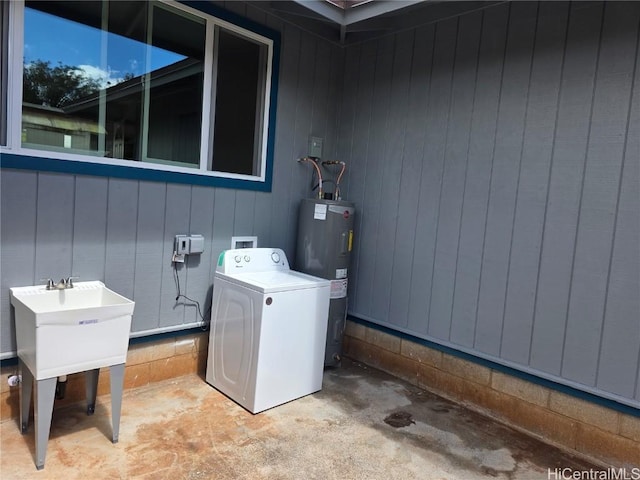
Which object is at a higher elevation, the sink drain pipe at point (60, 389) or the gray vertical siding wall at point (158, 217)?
the gray vertical siding wall at point (158, 217)

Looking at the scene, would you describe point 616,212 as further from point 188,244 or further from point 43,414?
point 43,414

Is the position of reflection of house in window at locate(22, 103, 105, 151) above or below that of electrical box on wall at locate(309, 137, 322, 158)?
below

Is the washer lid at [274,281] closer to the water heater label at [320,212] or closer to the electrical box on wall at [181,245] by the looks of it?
the electrical box on wall at [181,245]

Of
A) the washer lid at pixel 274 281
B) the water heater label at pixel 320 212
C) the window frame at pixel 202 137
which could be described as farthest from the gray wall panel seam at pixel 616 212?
the window frame at pixel 202 137

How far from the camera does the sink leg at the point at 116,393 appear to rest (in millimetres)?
2051

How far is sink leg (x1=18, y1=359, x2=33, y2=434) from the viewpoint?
2.03m

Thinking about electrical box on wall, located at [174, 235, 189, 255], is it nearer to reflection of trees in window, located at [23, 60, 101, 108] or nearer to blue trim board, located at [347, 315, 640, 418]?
reflection of trees in window, located at [23, 60, 101, 108]

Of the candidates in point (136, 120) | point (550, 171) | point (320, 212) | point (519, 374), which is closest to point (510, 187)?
point (550, 171)

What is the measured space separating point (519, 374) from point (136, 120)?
9.35 feet

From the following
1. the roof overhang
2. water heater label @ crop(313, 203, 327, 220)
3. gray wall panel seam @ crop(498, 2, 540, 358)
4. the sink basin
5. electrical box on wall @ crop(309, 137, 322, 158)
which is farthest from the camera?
electrical box on wall @ crop(309, 137, 322, 158)

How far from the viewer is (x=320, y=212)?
10.1ft

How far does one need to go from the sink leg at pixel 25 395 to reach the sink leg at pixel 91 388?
29cm

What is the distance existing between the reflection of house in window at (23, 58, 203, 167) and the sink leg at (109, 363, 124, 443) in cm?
122

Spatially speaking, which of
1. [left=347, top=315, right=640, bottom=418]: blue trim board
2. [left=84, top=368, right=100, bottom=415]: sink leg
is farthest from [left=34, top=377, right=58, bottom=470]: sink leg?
[left=347, top=315, right=640, bottom=418]: blue trim board
